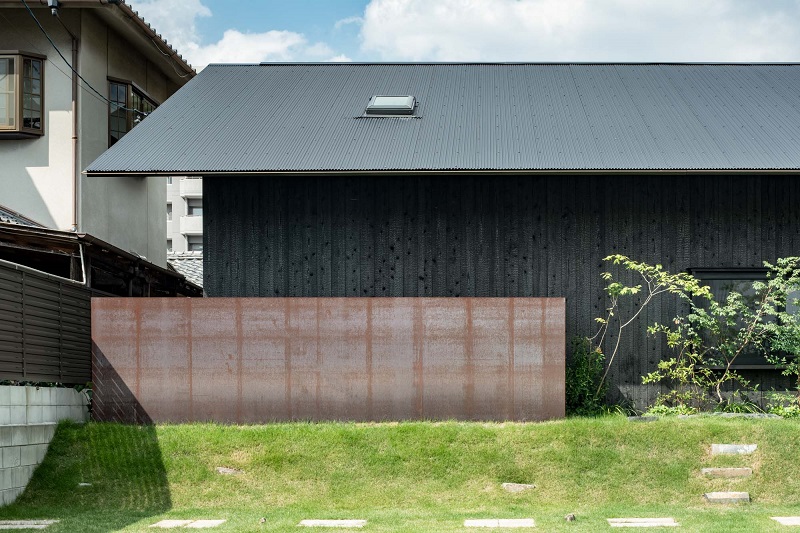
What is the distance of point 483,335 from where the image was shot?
42.0ft

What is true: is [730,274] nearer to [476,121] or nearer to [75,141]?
[476,121]

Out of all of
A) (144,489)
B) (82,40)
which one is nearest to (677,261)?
(144,489)

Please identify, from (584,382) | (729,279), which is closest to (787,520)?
(584,382)

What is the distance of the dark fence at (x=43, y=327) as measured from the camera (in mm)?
11195

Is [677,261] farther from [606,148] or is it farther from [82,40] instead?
[82,40]

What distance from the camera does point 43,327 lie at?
1229cm

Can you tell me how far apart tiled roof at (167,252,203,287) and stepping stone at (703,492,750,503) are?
636 inches

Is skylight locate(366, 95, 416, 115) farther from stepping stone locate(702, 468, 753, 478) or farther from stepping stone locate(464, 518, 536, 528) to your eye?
stepping stone locate(464, 518, 536, 528)

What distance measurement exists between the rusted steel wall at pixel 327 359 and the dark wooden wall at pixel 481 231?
1.87m

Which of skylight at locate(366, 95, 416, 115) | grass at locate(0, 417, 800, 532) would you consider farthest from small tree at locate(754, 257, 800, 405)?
skylight at locate(366, 95, 416, 115)

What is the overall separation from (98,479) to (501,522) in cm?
475

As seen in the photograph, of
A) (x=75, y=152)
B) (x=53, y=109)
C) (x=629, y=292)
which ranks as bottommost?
(x=629, y=292)

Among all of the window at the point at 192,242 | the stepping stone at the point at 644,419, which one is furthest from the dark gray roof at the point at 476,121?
the window at the point at 192,242

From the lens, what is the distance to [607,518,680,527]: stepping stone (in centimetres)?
946
